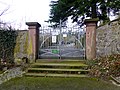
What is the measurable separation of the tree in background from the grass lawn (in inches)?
347

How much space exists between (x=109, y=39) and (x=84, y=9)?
674 centimetres

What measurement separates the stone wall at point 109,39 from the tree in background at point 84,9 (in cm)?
525

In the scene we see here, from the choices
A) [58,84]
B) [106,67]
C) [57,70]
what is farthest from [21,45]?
[106,67]

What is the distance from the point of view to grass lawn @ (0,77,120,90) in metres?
5.31

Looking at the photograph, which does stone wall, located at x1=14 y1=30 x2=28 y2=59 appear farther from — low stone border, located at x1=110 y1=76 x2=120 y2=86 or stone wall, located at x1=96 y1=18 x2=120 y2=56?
low stone border, located at x1=110 y1=76 x2=120 y2=86

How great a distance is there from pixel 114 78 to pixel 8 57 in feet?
16.8

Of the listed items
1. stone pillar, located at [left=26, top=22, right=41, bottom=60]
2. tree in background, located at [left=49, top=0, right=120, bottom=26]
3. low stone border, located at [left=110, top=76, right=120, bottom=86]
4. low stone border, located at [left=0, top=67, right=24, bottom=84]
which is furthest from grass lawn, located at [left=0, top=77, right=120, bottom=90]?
tree in background, located at [left=49, top=0, right=120, bottom=26]

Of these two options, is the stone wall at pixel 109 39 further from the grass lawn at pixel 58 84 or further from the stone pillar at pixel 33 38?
the stone pillar at pixel 33 38

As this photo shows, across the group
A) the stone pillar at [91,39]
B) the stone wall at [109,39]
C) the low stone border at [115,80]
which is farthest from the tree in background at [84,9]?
the low stone border at [115,80]

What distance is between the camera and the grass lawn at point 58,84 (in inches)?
209

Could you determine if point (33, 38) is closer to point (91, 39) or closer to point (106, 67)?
point (91, 39)

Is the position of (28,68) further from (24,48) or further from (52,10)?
(52,10)

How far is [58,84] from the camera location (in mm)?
5719

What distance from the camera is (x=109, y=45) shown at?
848 centimetres
